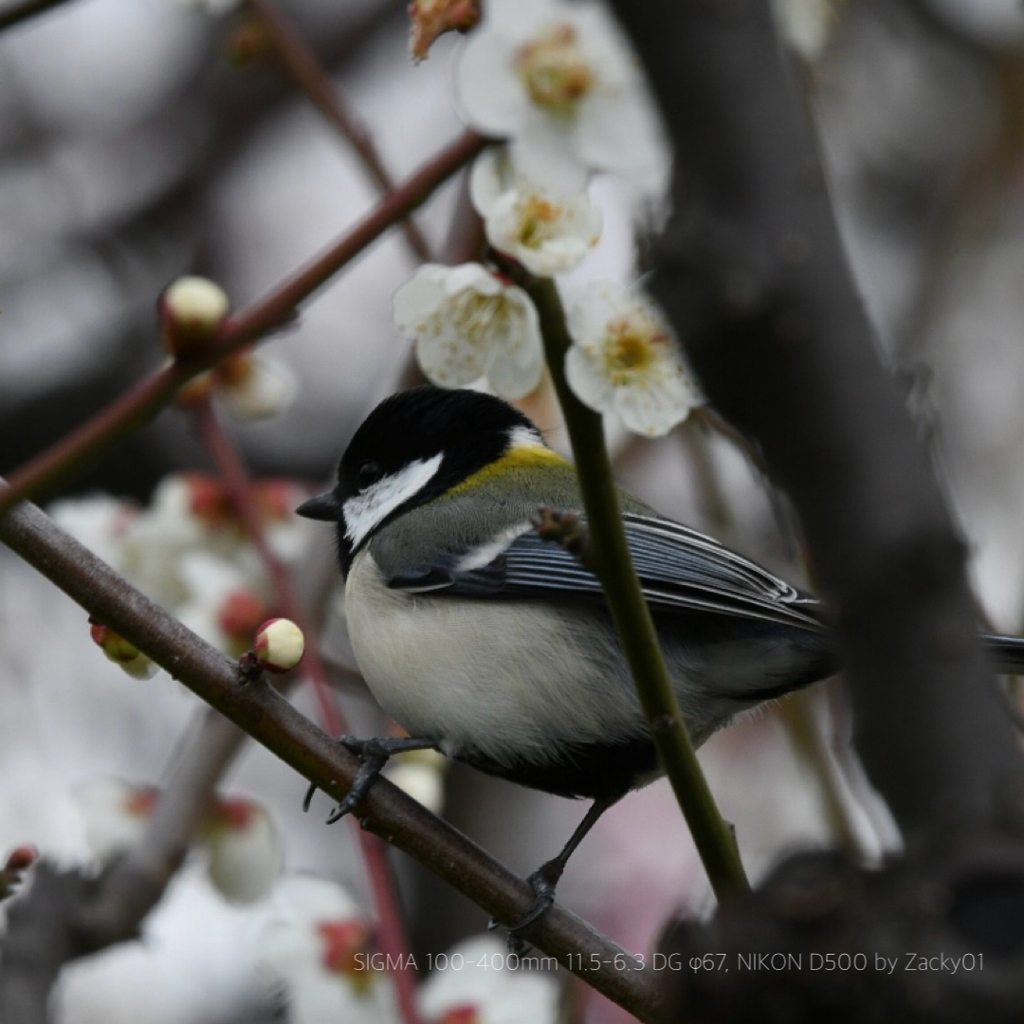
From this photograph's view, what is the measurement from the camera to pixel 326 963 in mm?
1835

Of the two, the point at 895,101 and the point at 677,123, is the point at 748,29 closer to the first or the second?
the point at 677,123

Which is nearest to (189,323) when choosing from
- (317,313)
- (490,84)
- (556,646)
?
(490,84)

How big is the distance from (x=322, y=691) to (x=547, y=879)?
0.39 metres

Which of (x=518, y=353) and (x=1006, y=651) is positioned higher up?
(x=518, y=353)

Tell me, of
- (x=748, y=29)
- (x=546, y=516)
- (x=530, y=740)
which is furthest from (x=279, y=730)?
(x=748, y=29)

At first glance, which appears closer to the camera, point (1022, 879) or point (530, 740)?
point (1022, 879)

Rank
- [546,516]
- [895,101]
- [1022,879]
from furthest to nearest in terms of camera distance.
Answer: [895,101], [546,516], [1022,879]

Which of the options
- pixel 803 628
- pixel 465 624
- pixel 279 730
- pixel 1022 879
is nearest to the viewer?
pixel 1022 879

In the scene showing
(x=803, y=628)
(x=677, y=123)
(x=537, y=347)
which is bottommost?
(x=803, y=628)

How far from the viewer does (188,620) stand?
2.10m

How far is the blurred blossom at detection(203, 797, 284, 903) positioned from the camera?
6.61 ft

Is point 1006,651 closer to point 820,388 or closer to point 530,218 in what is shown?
point 530,218

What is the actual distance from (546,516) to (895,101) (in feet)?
11.0

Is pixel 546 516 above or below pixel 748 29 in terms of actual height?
below
